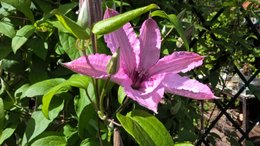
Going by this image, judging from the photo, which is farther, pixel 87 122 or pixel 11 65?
pixel 11 65

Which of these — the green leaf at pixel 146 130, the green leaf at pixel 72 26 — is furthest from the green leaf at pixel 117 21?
the green leaf at pixel 146 130

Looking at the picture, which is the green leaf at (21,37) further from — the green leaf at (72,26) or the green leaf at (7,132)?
the green leaf at (72,26)

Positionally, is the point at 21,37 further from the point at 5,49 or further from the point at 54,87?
the point at 54,87

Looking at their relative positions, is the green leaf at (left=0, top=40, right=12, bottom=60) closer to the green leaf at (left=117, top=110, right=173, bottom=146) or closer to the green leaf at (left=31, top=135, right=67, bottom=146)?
the green leaf at (left=31, top=135, right=67, bottom=146)

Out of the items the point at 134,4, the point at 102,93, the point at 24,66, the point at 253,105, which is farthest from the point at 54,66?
the point at 253,105

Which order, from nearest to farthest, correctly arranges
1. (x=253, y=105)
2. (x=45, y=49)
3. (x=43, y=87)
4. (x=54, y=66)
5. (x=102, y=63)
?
(x=102, y=63) < (x=43, y=87) < (x=45, y=49) < (x=54, y=66) < (x=253, y=105)

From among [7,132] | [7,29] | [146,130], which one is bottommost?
[7,132]

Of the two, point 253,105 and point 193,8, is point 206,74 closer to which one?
point 193,8

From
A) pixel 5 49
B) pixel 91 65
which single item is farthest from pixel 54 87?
pixel 5 49
